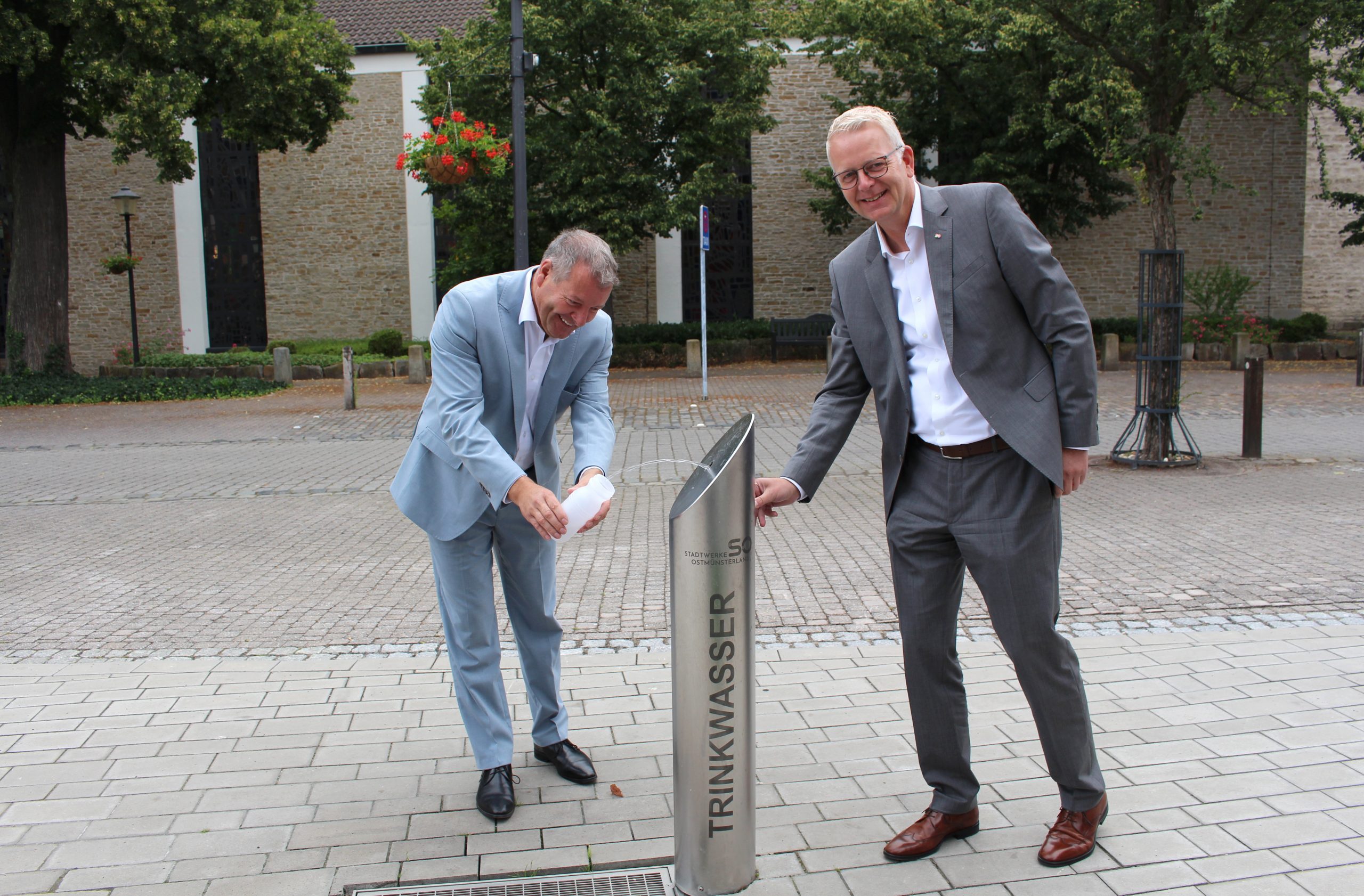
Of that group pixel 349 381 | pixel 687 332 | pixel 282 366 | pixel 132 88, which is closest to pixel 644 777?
pixel 349 381

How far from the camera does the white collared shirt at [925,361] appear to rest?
2.86 meters

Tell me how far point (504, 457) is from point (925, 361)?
1218 millimetres

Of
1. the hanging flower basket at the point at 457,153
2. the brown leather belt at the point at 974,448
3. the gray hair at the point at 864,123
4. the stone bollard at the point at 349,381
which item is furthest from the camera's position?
the stone bollard at the point at 349,381

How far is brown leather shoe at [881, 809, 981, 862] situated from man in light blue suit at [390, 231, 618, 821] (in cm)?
103

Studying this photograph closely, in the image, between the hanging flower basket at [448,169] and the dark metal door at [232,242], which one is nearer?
the hanging flower basket at [448,169]

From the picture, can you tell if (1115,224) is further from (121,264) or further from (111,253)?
(111,253)

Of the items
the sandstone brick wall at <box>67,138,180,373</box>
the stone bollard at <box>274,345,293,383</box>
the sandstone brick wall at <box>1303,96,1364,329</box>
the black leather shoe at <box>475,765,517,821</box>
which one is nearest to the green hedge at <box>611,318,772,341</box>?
the stone bollard at <box>274,345,293,383</box>

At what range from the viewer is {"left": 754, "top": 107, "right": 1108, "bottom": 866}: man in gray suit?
2768 millimetres

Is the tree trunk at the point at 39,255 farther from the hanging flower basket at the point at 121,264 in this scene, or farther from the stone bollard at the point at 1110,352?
the stone bollard at the point at 1110,352

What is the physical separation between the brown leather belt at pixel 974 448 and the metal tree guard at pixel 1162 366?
26.1 ft

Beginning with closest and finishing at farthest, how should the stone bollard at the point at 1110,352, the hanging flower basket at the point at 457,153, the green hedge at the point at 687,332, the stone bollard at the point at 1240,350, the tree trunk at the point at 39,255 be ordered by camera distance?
the hanging flower basket at the point at 457,153, the tree trunk at the point at 39,255, the stone bollard at the point at 1240,350, the stone bollard at the point at 1110,352, the green hedge at the point at 687,332

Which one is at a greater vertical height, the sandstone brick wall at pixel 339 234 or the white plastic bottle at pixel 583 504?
the sandstone brick wall at pixel 339 234

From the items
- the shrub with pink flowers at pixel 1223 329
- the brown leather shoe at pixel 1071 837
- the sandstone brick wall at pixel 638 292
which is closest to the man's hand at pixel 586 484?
the brown leather shoe at pixel 1071 837

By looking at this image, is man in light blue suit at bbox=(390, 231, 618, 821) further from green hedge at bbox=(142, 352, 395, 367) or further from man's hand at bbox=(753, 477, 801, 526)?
green hedge at bbox=(142, 352, 395, 367)
